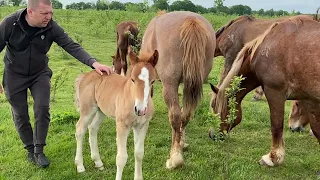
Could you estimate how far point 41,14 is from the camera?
4.44 metres

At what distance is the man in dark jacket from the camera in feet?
15.4

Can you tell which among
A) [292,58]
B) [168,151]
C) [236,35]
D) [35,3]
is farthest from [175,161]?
[236,35]

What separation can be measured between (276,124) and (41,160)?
300cm

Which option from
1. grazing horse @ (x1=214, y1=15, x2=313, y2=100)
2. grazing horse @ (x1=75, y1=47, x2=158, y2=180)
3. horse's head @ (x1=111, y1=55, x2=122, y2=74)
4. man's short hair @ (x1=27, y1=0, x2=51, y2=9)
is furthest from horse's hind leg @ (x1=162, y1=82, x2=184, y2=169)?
horse's head @ (x1=111, y1=55, x2=122, y2=74)

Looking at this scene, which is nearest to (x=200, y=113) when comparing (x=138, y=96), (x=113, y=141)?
(x=113, y=141)

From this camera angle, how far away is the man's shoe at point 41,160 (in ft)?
16.2

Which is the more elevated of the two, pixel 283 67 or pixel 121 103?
pixel 283 67

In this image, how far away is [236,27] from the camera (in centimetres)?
872

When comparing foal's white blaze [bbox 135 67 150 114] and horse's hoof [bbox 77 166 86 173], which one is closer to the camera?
foal's white blaze [bbox 135 67 150 114]

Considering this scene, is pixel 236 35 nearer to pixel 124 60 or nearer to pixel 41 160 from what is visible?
pixel 124 60

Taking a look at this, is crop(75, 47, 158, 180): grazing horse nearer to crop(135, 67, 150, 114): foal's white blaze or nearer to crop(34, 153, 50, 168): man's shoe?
crop(135, 67, 150, 114): foal's white blaze

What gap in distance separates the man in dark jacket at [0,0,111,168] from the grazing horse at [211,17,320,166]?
189 centimetres

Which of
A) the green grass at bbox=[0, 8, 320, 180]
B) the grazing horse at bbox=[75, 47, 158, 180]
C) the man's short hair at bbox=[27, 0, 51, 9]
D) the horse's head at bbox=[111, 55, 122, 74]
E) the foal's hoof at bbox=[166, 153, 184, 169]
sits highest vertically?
the man's short hair at bbox=[27, 0, 51, 9]

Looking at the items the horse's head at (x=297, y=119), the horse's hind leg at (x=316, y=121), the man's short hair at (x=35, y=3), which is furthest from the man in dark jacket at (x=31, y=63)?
the horse's head at (x=297, y=119)
